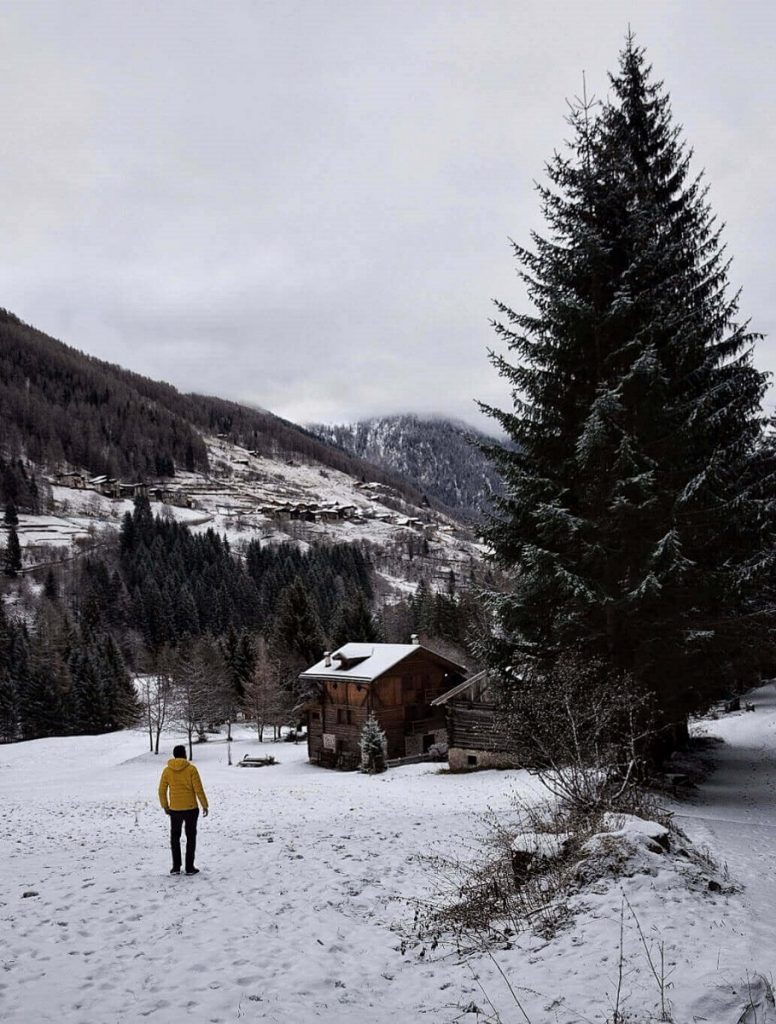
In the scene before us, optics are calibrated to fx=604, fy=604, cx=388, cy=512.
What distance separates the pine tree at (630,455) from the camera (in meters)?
14.3

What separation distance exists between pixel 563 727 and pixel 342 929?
584 cm

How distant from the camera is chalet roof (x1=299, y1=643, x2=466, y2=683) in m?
42.2

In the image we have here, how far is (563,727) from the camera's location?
11953mm

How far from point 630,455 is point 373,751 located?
26.9 metres

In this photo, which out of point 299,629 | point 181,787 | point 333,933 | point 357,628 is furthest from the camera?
point 299,629

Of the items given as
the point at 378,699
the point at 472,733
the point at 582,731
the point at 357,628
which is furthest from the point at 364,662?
the point at 582,731

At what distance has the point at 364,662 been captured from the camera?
4428 centimetres

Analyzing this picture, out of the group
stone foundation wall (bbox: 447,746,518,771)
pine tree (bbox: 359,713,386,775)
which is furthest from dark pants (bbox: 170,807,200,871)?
pine tree (bbox: 359,713,386,775)

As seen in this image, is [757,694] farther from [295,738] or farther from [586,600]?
[295,738]

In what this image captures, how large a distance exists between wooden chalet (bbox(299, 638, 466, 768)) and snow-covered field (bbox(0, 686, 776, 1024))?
2630 cm

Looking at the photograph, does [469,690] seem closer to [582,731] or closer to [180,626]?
[582,731]

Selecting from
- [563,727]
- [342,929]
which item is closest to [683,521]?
[563,727]

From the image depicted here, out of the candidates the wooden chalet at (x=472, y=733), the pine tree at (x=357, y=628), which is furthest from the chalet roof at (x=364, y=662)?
the pine tree at (x=357, y=628)

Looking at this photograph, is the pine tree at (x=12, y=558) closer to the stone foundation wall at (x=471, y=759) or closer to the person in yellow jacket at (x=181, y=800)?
the stone foundation wall at (x=471, y=759)
